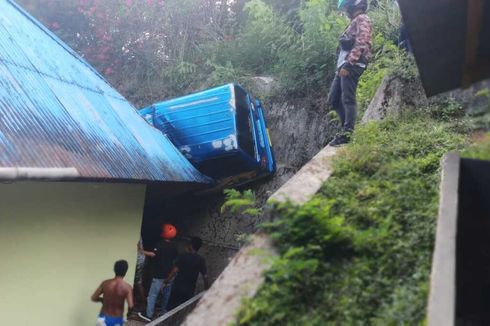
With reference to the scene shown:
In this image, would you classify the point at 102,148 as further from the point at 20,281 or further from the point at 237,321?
the point at 237,321

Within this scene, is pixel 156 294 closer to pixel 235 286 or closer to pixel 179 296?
pixel 179 296

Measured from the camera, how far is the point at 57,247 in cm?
539

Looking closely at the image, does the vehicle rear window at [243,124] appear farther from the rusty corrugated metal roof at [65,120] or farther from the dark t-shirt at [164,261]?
the dark t-shirt at [164,261]

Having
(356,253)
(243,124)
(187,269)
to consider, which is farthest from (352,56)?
(187,269)

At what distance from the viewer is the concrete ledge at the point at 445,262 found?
90.4 inches

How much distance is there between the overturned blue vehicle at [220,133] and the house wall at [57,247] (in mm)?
1975

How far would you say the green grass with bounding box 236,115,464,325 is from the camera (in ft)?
8.86

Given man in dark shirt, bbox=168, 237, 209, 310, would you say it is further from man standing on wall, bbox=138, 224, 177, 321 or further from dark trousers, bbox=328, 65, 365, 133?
dark trousers, bbox=328, 65, 365, 133

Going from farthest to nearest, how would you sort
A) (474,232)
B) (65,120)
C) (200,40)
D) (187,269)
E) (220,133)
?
(200,40) < (220,133) < (187,269) < (65,120) < (474,232)

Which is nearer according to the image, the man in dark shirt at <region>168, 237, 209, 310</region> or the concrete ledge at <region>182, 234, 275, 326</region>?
the concrete ledge at <region>182, 234, 275, 326</region>

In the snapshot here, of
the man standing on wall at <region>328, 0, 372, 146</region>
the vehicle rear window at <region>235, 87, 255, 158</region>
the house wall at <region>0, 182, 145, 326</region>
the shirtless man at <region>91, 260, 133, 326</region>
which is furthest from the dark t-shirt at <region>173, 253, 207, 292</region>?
the man standing on wall at <region>328, 0, 372, 146</region>

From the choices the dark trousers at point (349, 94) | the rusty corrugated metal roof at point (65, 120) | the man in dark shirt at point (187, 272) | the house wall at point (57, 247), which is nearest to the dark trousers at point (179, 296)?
the man in dark shirt at point (187, 272)

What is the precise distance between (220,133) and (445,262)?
591 cm

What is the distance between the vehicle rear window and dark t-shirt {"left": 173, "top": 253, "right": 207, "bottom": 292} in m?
2.28
